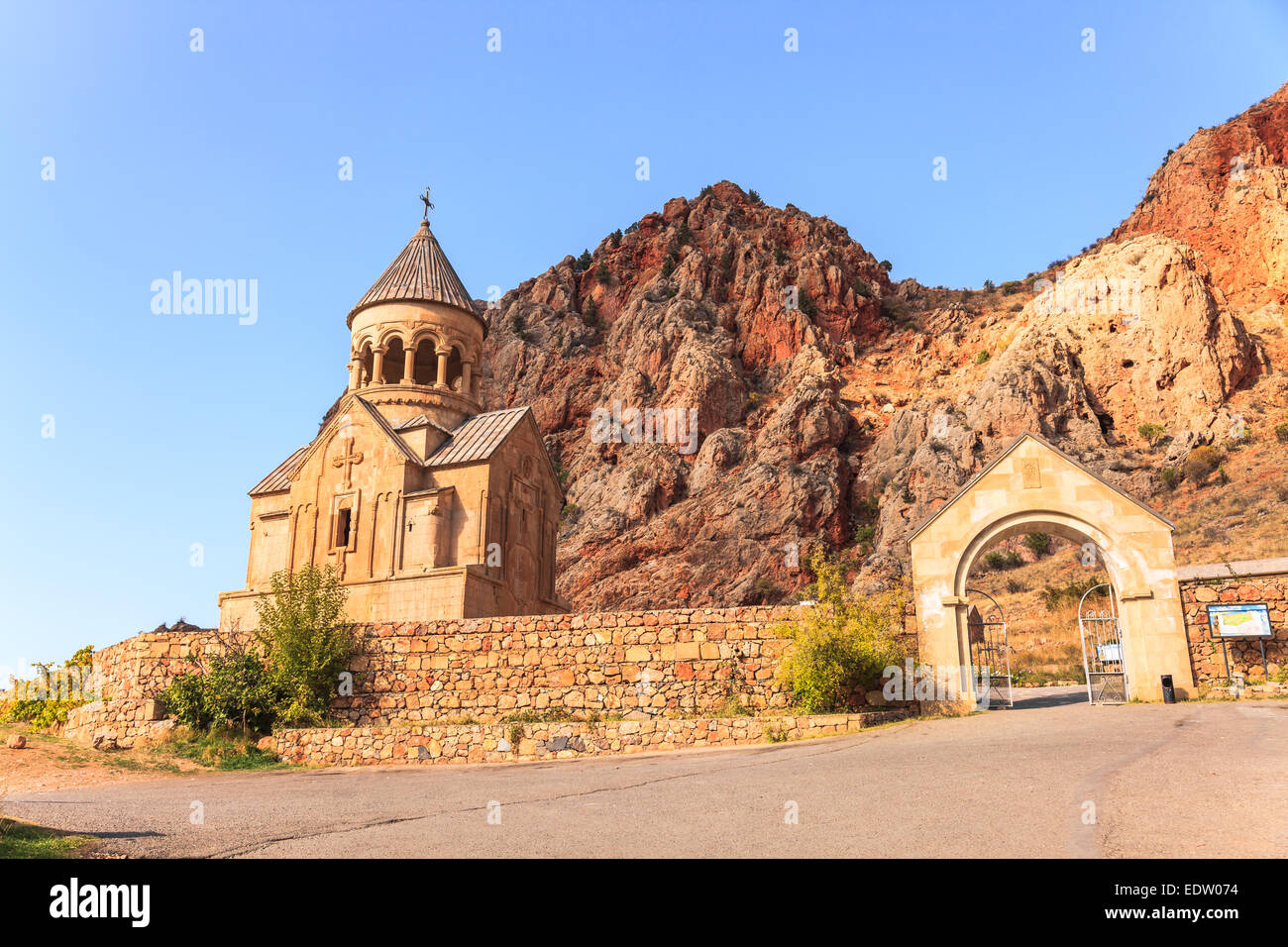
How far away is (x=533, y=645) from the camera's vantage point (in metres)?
16.2

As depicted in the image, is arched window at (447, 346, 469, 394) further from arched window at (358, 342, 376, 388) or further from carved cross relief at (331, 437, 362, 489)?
carved cross relief at (331, 437, 362, 489)

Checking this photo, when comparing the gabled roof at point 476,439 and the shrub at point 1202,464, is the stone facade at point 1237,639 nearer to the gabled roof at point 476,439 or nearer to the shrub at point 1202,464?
the gabled roof at point 476,439

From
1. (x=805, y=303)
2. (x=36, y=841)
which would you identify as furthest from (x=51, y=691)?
(x=805, y=303)

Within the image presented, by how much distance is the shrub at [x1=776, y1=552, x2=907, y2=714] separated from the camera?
14.6 metres

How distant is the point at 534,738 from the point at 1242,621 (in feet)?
39.2

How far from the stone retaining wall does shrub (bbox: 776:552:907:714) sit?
731 mm

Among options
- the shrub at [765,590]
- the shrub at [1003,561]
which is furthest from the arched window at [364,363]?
the shrub at [1003,561]

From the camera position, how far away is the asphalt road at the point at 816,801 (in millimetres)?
6250

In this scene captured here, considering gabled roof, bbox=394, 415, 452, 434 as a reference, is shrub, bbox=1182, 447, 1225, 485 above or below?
above

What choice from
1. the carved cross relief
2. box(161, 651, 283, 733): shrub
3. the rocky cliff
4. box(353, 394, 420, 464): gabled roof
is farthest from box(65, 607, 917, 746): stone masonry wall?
the rocky cliff
